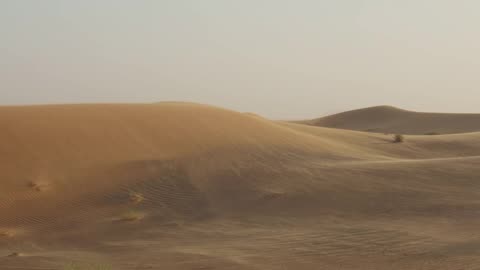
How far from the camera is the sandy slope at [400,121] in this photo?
215ft

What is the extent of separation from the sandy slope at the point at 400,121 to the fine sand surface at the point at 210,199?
43.7m

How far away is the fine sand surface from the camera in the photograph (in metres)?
10.5

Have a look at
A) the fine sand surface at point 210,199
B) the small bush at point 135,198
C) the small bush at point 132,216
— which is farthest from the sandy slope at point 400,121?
the small bush at point 132,216

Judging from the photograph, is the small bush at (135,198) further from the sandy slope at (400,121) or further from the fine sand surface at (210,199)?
the sandy slope at (400,121)

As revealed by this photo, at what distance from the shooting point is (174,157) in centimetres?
1866

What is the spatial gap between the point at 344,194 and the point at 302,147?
672 centimetres

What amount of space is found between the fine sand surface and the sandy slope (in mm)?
43696

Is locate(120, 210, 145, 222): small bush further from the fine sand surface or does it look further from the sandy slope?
the sandy slope

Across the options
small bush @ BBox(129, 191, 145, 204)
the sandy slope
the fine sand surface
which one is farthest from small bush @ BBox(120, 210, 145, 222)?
the sandy slope

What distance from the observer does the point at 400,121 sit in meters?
74.2

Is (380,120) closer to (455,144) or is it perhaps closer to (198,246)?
(455,144)

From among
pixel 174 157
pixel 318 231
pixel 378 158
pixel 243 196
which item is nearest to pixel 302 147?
pixel 378 158

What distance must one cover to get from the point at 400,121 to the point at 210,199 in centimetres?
6177

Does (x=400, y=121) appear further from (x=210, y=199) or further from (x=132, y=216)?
(x=132, y=216)
